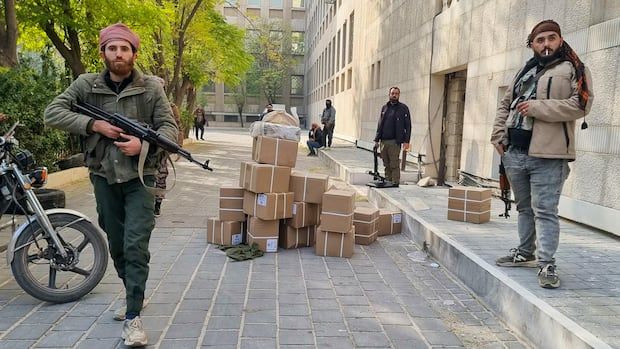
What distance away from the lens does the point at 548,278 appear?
3.79 m

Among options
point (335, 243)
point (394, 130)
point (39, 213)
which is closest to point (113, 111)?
point (39, 213)

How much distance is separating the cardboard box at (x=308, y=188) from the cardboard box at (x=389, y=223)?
1.25 metres

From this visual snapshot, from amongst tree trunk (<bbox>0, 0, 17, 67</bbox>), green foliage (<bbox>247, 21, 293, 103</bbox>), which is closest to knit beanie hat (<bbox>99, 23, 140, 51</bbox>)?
tree trunk (<bbox>0, 0, 17, 67</bbox>)

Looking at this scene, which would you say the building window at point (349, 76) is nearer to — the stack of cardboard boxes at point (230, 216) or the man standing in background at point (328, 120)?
the man standing in background at point (328, 120)

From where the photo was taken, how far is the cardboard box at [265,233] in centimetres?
549

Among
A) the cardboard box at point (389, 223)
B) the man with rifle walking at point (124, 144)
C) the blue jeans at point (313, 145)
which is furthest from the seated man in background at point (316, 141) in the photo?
the man with rifle walking at point (124, 144)

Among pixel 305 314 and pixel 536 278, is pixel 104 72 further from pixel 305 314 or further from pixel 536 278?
pixel 536 278

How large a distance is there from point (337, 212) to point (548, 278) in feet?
7.36

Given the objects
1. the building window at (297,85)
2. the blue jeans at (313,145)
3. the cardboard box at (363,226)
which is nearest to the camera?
the cardboard box at (363,226)

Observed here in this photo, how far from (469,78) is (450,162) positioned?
2.30 meters

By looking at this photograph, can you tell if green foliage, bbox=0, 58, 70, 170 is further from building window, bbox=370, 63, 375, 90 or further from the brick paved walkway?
building window, bbox=370, 63, 375, 90

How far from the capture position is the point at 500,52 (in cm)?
834

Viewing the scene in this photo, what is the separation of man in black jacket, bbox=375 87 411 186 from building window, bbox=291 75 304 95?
50.7m

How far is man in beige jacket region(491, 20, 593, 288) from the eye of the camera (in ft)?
12.3
